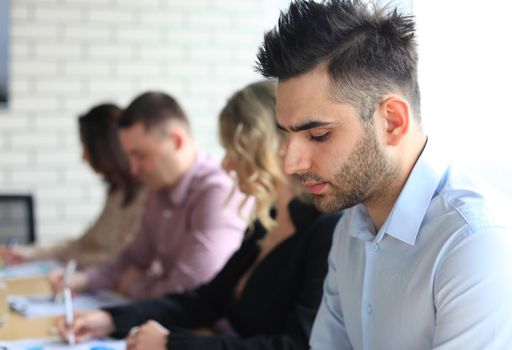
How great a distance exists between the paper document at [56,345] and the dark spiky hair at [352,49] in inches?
34.3

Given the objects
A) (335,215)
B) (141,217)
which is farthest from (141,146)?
(335,215)

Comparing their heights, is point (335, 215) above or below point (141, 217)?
above

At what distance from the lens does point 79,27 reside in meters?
3.87

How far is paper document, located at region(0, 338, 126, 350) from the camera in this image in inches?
68.2

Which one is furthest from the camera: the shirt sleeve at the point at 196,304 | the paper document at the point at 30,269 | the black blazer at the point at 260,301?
the paper document at the point at 30,269

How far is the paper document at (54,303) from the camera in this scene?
2152 mm

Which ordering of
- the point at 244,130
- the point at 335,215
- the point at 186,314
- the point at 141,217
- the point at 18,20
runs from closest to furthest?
the point at 335,215 < the point at 244,130 < the point at 186,314 < the point at 141,217 < the point at 18,20

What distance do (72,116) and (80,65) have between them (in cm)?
28

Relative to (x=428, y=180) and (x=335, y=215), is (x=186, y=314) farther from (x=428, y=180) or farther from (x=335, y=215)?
(x=428, y=180)

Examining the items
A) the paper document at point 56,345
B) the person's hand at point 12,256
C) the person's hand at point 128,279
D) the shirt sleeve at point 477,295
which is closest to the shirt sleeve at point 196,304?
the paper document at point 56,345

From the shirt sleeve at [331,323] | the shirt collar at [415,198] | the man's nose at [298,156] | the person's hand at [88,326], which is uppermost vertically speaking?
the man's nose at [298,156]

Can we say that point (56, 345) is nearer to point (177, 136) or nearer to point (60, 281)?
point (60, 281)

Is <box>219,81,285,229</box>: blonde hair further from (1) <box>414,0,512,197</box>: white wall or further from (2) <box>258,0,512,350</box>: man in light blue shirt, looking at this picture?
(2) <box>258,0,512,350</box>: man in light blue shirt

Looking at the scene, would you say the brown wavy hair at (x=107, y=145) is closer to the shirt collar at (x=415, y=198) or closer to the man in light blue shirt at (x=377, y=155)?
the man in light blue shirt at (x=377, y=155)
